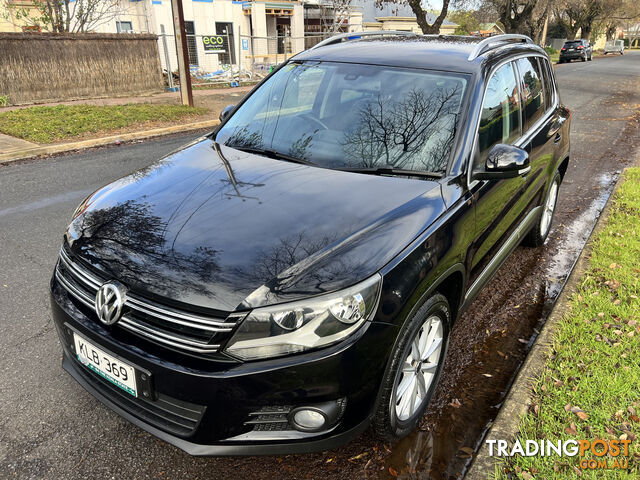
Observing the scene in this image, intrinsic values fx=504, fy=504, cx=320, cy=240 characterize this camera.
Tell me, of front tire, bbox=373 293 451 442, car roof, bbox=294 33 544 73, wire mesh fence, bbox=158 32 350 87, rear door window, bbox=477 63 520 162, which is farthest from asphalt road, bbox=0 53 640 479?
wire mesh fence, bbox=158 32 350 87

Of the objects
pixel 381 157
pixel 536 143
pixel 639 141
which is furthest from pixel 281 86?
pixel 639 141

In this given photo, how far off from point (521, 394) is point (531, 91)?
8.19 ft

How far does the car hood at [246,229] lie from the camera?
79.9 inches

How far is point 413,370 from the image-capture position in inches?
98.0

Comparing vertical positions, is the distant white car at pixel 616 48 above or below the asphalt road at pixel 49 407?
above

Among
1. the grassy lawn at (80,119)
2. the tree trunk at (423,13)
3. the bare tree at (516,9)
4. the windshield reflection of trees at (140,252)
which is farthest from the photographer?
the bare tree at (516,9)

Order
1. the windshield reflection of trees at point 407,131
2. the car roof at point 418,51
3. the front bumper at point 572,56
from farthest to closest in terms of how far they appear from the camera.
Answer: the front bumper at point 572,56
the car roof at point 418,51
the windshield reflection of trees at point 407,131

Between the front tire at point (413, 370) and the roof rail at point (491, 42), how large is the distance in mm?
1757

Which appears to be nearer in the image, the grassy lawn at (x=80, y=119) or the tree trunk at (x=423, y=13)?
the grassy lawn at (x=80, y=119)

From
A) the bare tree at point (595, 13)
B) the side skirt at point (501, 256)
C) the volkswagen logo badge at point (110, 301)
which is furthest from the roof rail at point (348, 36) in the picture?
the bare tree at point (595, 13)

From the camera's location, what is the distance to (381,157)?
2924 millimetres

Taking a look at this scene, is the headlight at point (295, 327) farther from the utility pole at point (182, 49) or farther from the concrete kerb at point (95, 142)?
the utility pole at point (182, 49)

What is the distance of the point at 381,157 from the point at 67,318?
185 cm

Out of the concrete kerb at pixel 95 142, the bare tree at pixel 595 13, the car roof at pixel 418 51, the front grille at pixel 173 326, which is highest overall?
the bare tree at pixel 595 13
